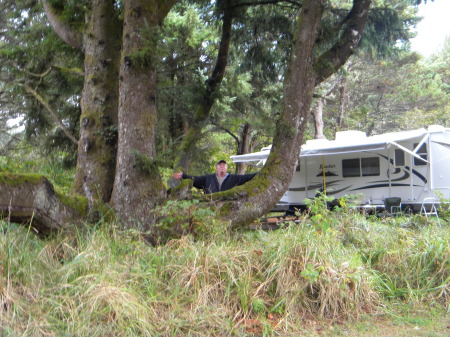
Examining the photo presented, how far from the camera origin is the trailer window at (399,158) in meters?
12.8

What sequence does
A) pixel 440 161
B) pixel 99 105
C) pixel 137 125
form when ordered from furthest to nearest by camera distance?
1. pixel 440 161
2. pixel 99 105
3. pixel 137 125

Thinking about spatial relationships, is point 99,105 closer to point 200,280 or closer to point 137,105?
Result: point 137,105

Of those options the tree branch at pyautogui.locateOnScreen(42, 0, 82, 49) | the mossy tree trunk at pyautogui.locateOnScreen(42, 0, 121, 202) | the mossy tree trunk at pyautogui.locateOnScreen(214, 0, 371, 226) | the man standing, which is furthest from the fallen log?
the tree branch at pyautogui.locateOnScreen(42, 0, 82, 49)

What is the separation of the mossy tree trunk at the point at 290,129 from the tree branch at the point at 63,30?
3.44m

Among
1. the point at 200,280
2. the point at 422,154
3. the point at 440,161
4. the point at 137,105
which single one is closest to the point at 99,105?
the point at 137,105

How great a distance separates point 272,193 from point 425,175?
24.3 feet

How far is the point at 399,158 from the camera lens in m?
13.0

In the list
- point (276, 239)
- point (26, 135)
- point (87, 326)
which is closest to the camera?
point (87, 326)

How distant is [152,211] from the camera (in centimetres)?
558

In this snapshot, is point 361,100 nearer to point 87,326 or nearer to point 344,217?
point 344,217

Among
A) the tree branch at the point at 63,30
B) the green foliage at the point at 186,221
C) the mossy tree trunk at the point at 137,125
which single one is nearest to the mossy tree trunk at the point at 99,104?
the tree branch at the point at 63,30

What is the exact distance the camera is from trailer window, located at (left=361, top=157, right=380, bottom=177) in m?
13.6

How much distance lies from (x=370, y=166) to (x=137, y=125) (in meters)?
9.53

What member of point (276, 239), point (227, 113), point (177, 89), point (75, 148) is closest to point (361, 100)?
point (227, 113)
